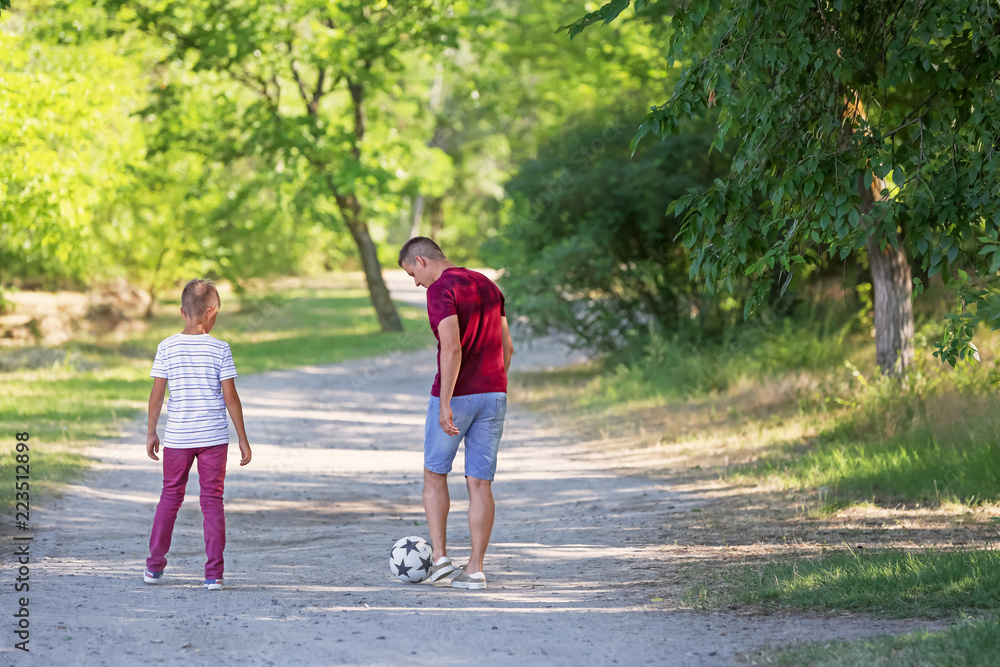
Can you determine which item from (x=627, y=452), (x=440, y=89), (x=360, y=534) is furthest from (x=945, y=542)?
(x=440, y=89)

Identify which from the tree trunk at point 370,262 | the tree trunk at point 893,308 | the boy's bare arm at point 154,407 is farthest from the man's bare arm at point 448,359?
the tree trunk at point 370,262

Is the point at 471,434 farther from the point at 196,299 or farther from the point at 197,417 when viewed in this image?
the point at 196,299

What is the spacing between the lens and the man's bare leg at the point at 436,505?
587 centimetres

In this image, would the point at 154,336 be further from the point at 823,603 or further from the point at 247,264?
the point at 823,603

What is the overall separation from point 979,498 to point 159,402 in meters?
6.02

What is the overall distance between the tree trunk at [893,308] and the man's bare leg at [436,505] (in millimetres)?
6646

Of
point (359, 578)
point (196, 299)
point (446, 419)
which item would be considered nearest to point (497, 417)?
point (446, 419)

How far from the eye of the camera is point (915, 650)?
13.7 feet

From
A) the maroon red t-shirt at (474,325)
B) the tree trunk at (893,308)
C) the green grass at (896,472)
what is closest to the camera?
the maroon red t-shirt at (474,325)

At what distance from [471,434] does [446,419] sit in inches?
10.6

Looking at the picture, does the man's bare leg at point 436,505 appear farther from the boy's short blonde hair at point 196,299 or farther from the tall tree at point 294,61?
the tall tree at point 294,61

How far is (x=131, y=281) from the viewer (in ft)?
93.2

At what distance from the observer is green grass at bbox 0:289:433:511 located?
430 inches

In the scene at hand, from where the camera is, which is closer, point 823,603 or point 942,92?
point 823,603
